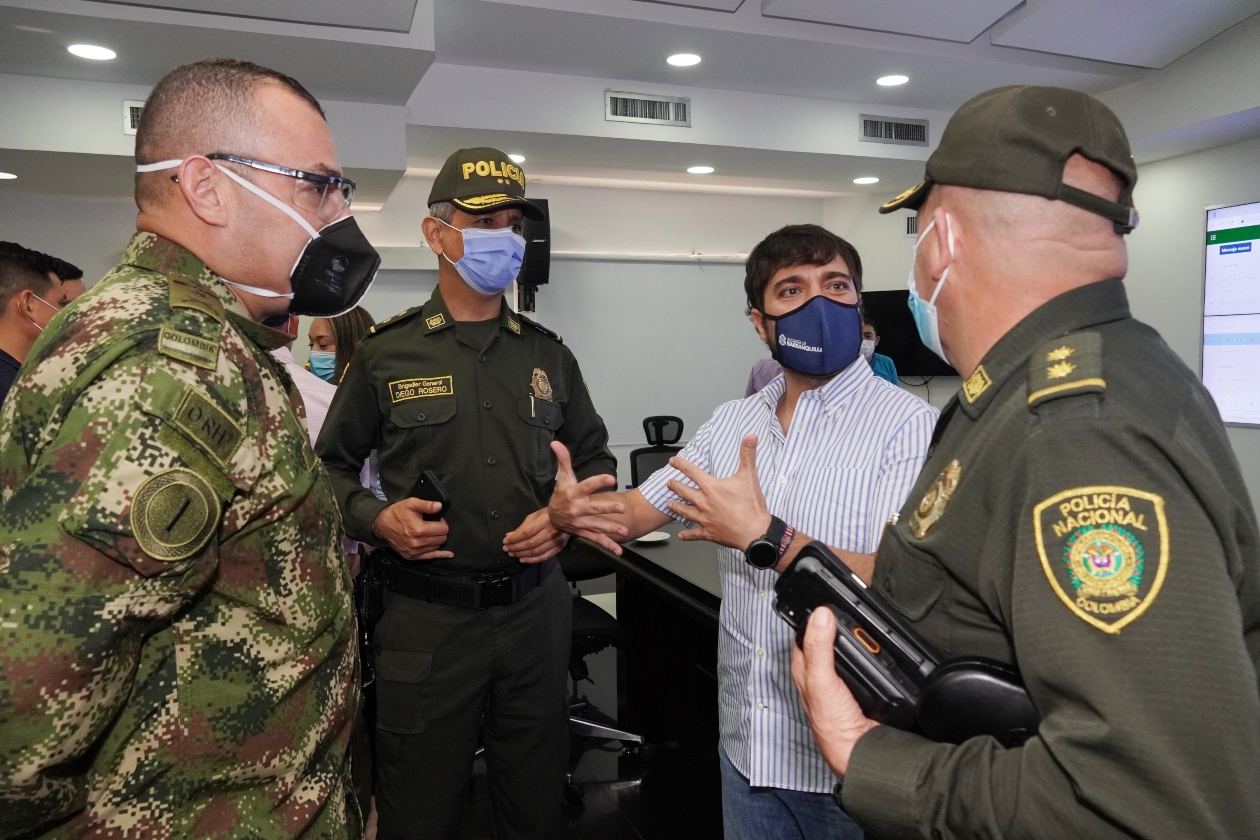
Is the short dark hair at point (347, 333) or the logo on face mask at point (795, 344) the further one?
the short dark hair at point (347, 333)

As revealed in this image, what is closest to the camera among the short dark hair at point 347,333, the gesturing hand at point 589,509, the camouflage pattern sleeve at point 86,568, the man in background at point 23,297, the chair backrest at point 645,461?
the camouflage pattern sleeve at point 86,568

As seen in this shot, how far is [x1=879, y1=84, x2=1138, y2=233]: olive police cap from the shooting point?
30.6 inches

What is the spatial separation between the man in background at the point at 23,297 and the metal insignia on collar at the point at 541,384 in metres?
2.12

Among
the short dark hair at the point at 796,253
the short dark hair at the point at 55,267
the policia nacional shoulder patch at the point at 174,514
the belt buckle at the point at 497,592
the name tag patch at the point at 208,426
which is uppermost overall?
the short dark hair at the point at 55,267

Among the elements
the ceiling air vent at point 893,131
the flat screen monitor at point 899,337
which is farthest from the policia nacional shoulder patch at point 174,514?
the flat screen monitor at point 899,337

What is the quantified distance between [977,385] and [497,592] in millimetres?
1341

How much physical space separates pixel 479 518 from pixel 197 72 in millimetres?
1149

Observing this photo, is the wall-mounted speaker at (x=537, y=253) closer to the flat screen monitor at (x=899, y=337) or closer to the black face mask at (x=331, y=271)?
the flat screen monitor at (x=899, y=337)

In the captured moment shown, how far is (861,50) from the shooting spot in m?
4.35

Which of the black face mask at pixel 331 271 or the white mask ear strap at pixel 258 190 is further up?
the white mask ear strap at pixel 258 190

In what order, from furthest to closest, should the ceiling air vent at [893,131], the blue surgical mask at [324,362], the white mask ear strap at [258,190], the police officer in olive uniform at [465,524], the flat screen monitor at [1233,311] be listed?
1. the ceiling air vent at [893,131]
2. the flat screen monitor at [1233,311]
3. the blue surgical mask at [324,362]
4. the police officer in olive uniform at [465,524]
5. the white mask ear strap at [258,190]

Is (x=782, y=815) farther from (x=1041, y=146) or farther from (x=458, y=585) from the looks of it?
(x=1041, y=146)

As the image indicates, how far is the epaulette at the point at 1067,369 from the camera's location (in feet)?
2.26

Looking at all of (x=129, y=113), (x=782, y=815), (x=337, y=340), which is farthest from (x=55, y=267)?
(x=782, y=815)
